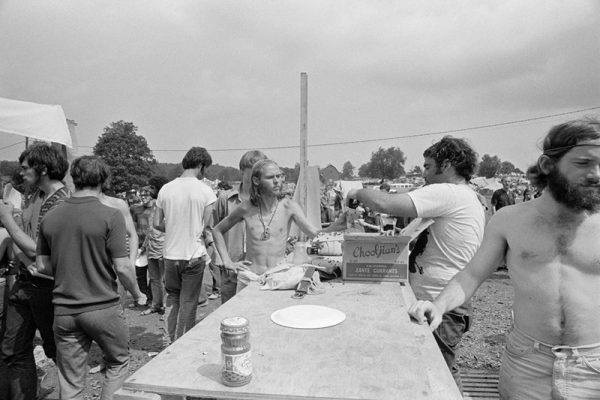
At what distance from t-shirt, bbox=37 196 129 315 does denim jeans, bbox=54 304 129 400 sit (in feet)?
0.20

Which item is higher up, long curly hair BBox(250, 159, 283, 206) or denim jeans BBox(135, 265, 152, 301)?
long curly hair BBox(250, 159, 283, 206)

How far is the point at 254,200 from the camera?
3.10 metres

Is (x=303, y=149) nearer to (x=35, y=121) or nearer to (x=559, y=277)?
(x=35, y=121)

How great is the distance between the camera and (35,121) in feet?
11.5

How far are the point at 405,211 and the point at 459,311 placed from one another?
0.72 m

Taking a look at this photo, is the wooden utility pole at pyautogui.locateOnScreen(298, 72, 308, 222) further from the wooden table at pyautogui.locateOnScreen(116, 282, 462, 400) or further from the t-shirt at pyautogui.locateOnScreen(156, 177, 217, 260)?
the wooden table at pyautogui.locateOnScreen(116, 282, 462, 400)

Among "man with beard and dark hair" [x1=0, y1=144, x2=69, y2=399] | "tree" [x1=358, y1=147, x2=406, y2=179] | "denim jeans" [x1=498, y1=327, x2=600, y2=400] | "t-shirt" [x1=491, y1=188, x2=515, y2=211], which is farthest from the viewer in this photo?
"tree" [x1=358, y1=147, x2=406, y2=179]

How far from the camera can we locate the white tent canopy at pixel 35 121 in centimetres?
336

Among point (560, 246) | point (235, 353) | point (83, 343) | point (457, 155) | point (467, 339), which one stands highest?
point (457, 155)

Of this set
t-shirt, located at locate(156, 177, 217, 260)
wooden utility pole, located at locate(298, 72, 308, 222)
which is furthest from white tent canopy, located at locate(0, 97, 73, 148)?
wooden utility pole, located at locate(298, 72, 308, 222)

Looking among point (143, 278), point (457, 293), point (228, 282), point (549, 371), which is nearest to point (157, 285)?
point (143, 278)

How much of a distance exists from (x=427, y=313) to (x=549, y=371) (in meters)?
0.50

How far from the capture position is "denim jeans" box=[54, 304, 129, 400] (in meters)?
2.41

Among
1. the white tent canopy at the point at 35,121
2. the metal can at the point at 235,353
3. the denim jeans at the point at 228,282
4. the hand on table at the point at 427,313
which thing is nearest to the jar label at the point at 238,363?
the metal can at the point at 235,353
